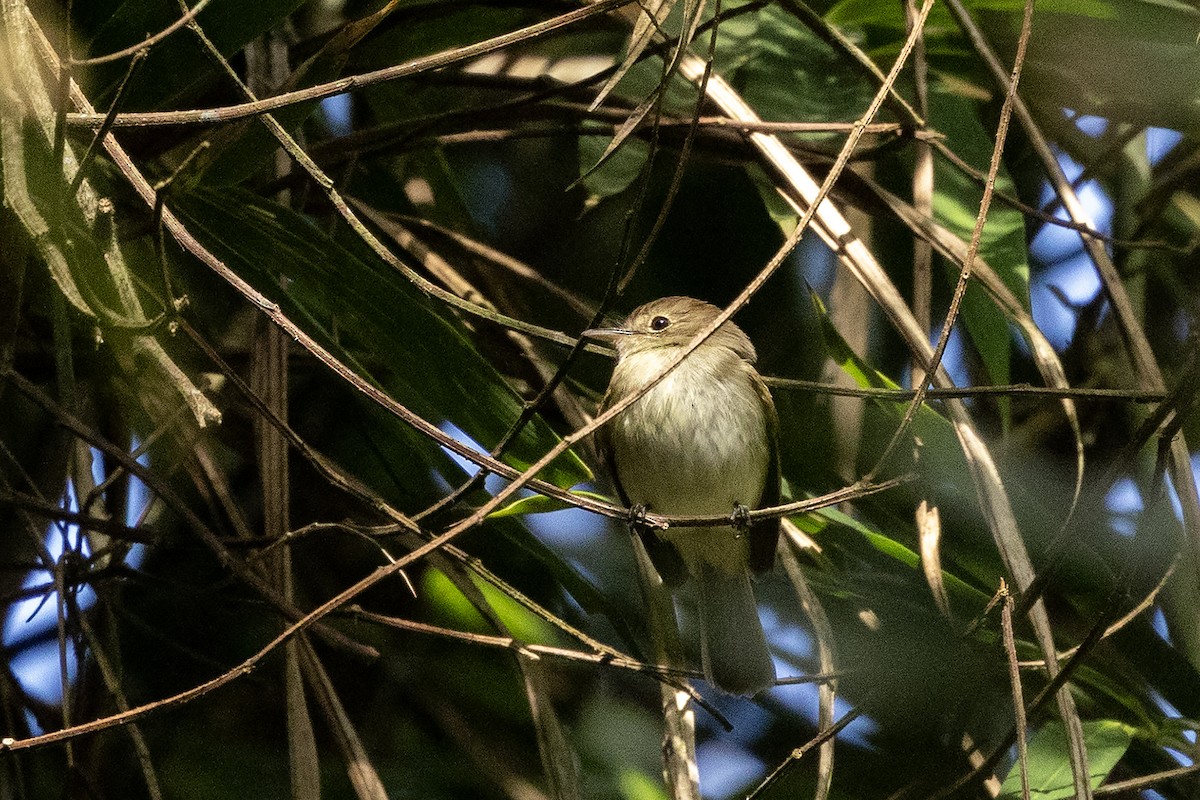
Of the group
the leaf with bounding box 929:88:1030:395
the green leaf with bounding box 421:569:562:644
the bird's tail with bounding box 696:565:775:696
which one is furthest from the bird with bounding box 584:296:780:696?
the leaf with bounding box 929:88:1030:395

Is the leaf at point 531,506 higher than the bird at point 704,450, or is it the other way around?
the bird at point 704,450

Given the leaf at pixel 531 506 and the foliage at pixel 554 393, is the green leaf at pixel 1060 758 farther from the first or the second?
the leaf at pixel 531 506

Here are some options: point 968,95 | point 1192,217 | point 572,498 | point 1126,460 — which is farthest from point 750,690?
point 1192,217

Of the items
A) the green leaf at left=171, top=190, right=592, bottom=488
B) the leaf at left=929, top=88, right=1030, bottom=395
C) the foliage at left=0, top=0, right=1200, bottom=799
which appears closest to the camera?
the foliage at left=0, top=0, right=1200, bottom=799

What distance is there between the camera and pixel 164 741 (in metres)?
3.15

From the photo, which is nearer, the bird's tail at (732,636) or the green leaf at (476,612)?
the bird's tail at (732,636)

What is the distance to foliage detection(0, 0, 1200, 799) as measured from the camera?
2225 millimetres

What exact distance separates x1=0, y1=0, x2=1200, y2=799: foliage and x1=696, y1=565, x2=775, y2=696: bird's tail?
117 mm

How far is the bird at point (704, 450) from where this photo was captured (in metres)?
3.05

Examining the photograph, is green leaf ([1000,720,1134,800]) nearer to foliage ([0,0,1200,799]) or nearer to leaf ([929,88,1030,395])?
foliage ([0,0,1200,799])

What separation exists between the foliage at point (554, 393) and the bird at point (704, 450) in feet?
0.38

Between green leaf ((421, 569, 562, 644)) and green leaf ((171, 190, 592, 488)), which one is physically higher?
green leaf ((171, 190, 592, 488))

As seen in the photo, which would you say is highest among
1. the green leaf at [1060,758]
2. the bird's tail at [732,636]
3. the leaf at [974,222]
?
the leaf at [974,222]

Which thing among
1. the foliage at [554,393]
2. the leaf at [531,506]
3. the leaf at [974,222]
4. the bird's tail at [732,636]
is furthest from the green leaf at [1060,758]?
the leaf at [531,506]
